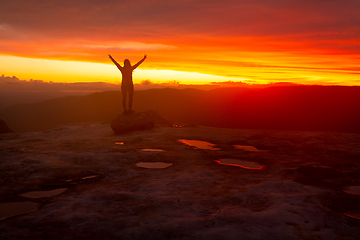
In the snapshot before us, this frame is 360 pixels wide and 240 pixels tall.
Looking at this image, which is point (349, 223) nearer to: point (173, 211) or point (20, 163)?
point (173, 211)

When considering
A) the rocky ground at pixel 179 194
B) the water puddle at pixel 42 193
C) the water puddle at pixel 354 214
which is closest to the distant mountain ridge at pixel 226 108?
the rocky ground at pixel 179 194

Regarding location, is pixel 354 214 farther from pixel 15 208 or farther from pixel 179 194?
pixel 15 208

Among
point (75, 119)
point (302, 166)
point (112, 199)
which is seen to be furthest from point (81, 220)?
point (75, 119)

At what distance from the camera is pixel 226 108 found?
214 feet

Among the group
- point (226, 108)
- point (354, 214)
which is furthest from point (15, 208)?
point (226, 108)

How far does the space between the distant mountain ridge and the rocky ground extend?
38265 millimetres

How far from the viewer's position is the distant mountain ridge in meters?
48.3

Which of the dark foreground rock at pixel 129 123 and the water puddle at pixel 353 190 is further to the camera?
the dark foreground rock at pixel 129 123

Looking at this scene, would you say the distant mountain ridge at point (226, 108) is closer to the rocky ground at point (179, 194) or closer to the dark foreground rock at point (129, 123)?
the dark foreground rock at point (129, 123)

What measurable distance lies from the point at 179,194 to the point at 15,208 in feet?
10.7

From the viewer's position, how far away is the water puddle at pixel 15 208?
15.1 ft

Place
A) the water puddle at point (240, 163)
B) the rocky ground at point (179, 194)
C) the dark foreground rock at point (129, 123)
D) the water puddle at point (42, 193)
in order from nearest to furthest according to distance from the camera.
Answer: the rocky ground at point (179, 194)
the water puddle at point (42, 193)
the water puddle at point (240, 163)
the dark foreground rock at point (129, 123)

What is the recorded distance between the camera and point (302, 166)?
7.73 m

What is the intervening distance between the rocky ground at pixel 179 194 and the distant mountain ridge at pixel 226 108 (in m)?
38.3
